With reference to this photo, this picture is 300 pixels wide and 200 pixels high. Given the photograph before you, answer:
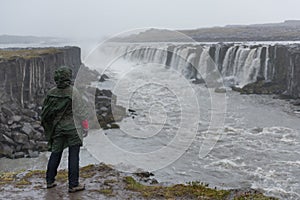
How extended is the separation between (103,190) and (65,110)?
190 centimetres

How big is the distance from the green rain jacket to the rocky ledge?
3.77 feet

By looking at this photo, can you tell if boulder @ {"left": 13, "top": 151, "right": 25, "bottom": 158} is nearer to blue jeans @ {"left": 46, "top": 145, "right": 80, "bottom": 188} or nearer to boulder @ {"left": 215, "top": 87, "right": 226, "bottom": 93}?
blue jeans @ {"left": 46, "top": 145, "right": 80, "bottom": 188}

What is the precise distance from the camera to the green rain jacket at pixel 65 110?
6.92m

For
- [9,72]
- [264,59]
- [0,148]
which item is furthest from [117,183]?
[264,59]

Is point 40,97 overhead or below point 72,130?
below

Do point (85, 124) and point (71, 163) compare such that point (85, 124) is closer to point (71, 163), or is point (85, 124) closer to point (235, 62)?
point (71, 163)

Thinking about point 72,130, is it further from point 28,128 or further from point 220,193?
point 28,128

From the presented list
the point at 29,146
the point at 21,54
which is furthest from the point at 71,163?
the point at 21,54

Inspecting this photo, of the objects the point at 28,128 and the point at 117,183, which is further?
the point at 28,128

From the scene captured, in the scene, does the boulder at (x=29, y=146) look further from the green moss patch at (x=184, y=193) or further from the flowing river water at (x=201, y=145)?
the green moss patch at (x=184, y=193)

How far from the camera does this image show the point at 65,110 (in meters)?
6.96

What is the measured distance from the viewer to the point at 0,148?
1833 cm

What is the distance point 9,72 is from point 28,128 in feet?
22.7

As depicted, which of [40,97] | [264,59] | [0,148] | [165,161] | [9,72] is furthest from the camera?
[264,59]
